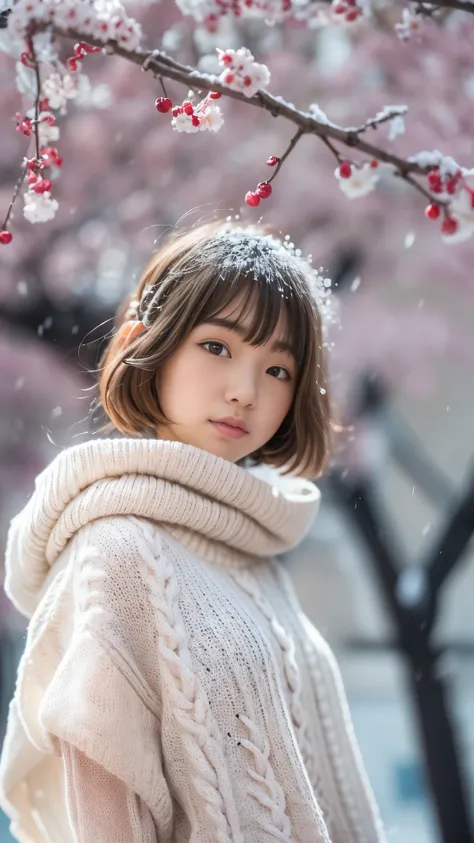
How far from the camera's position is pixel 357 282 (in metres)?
2.74

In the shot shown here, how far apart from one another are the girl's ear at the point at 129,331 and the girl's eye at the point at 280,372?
0.65ft

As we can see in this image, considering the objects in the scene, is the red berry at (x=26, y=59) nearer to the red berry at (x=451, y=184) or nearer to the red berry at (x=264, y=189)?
the red berry at (x=264, y=189)

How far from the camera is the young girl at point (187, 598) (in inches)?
37.5

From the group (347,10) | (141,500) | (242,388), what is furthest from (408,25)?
(141,500)

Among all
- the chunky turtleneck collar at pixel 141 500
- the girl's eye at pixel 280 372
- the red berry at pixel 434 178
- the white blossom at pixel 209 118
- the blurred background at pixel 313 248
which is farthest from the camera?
the blurred background at pixel 313 248

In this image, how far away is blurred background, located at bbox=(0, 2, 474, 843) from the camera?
2.25 m

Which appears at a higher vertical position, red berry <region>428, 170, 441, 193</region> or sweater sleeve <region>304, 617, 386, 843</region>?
red berry <region>428, 170, 441, 193</region>

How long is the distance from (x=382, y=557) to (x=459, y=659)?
173 cm

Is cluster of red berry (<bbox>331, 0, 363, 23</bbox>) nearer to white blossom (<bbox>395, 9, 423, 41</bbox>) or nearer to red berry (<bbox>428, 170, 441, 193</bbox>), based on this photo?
white blossom (<bbox>395, 9, 423, 41</bbox>)

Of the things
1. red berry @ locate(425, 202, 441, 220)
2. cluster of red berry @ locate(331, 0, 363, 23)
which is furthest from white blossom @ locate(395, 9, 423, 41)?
red berry @ locate(425, 202, 441, 220)

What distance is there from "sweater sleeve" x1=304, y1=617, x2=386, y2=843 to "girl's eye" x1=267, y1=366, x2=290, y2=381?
0.43 m

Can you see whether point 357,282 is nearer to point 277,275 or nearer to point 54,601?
point 277,275

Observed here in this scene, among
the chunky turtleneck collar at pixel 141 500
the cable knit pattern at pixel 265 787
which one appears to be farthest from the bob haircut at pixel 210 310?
the cable knit pattern at pixel 265 787

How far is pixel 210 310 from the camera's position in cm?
113
